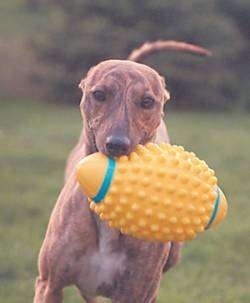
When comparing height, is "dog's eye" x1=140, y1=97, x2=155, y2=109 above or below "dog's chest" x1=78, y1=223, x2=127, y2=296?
above

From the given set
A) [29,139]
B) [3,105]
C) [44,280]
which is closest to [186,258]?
[44,280]

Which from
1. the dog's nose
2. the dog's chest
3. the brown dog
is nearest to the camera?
the dog's nose

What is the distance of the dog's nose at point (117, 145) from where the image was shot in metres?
3.61

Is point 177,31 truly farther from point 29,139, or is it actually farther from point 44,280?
point 44,280

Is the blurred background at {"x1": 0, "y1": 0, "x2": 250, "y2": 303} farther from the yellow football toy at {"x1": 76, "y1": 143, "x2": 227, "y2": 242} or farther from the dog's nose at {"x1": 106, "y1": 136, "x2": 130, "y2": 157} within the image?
the dog's nose at {"x1": 106, "y1": 136, "x2": 130, "y2": 157}

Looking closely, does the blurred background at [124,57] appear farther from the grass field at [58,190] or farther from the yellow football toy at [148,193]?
the yellow football toy at [148,193]

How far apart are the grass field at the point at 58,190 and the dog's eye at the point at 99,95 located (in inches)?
76.1

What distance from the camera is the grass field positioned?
584 cm

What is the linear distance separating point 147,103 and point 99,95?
0.19m

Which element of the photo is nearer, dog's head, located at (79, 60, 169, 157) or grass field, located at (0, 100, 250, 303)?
dog's head, located at (79, 60, 169, 157)

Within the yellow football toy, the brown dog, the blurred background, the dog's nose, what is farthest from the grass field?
the dog's nose

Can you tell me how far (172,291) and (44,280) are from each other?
1.65m

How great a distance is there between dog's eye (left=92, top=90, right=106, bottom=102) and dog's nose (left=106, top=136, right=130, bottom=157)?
0.79 feet

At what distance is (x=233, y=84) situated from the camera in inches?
575
